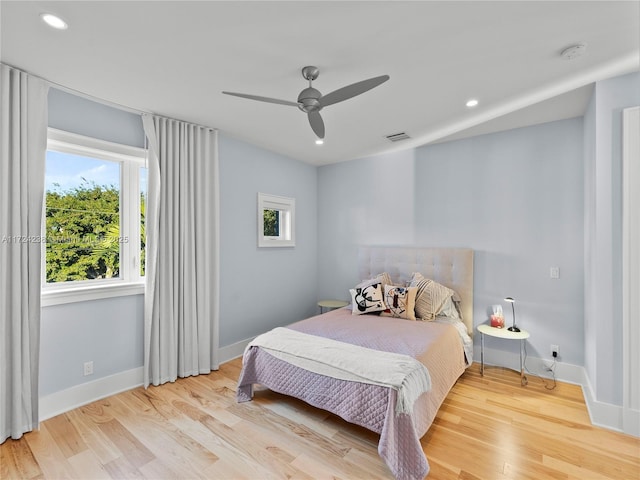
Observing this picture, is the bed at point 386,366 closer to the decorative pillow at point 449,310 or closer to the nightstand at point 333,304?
the decorative pillow at point 449,310

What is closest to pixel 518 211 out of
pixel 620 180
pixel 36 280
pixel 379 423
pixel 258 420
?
pixel 620 180

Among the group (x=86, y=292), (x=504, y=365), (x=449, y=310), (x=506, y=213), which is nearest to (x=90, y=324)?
(x=86, y=292)

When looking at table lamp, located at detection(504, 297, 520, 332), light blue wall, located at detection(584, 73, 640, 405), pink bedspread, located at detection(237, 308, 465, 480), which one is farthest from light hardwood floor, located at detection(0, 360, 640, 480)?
table lamp, located at detection(504, 297, 520, 332)

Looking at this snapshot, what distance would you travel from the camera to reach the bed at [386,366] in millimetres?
1832

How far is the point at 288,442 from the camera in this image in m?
2.12

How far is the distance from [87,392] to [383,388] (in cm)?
252

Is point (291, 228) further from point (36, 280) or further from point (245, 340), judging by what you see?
point (36, 280)

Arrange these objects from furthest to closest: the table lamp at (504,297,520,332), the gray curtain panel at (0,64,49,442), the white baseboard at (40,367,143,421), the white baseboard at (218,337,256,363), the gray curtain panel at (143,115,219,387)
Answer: the white baseboard at (218,337,256,363) < the table lamp at (504,297,520,332) < the gray curtain panel at (143,115,219,387) < the white baseboard at (40,367,143,421) < the gray curtain panel at (0,64,49,442)

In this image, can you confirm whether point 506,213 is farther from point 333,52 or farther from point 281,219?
point 281,219

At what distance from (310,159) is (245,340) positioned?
2.71m

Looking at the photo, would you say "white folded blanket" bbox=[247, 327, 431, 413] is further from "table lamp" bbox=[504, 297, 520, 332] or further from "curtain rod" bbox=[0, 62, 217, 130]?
"curtain rod" bbox=[0, 62, 217, 130]

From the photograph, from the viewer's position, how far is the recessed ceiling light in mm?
1627

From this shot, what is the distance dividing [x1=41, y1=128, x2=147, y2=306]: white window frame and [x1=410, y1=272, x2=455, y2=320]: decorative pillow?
2857mm

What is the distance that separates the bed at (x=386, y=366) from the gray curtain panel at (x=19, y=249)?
60.3 inches
